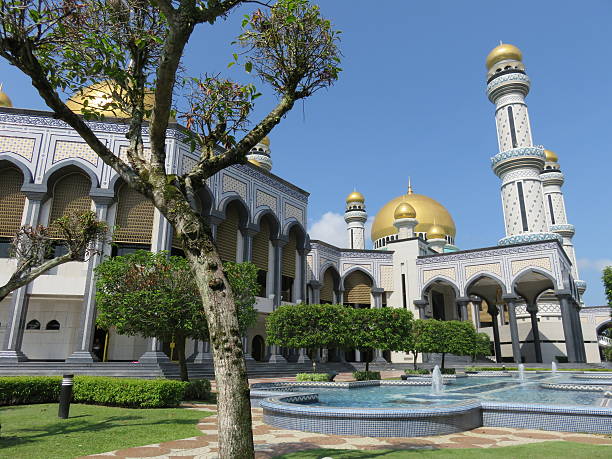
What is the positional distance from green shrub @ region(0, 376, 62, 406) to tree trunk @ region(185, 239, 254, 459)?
29.3 feet

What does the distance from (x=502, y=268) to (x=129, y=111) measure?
104 ft

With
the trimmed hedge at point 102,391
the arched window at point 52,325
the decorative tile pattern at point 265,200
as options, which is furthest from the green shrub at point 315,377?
the arched window at point 52,325

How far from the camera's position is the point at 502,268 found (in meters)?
33.1

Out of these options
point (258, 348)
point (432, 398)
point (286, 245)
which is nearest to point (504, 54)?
point (286, 245)

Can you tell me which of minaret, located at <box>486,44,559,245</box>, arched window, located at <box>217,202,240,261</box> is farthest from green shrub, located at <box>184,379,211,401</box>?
minaret, located at <box>486,44,559,245</box>

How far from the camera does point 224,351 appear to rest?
13.2 ft

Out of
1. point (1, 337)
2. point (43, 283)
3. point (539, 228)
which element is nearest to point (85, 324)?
point (43, 283)

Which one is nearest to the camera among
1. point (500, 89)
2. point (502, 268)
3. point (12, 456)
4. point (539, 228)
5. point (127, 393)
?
point (12, 456)

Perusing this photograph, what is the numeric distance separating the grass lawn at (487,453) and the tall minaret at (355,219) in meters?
43.8

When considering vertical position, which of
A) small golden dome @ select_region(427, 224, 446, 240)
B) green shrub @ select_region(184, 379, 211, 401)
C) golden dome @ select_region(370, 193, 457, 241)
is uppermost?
golden dome @ select_region(370, 193, 457, 241)

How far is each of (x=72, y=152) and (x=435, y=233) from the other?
38.2 meters

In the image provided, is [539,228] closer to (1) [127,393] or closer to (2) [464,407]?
(2) [464,407]

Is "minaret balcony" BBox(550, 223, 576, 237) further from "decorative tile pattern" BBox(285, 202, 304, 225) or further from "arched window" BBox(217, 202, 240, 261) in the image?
"arched window" BBox(217, 202, 240, 261)

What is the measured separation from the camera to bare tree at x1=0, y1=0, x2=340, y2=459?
412 cm
